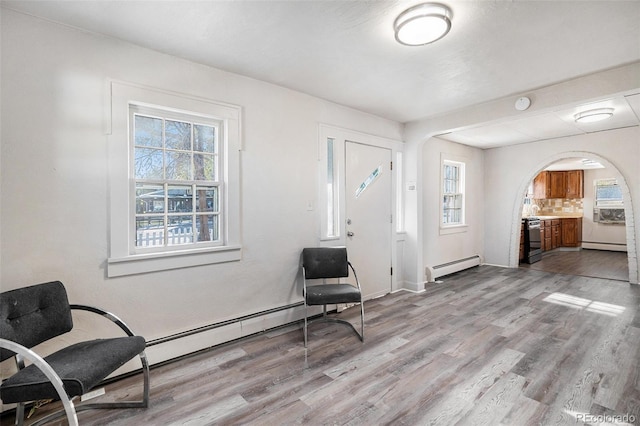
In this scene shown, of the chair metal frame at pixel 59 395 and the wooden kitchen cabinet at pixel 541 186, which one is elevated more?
the wooden kitchen cabinet at pixel 541 186

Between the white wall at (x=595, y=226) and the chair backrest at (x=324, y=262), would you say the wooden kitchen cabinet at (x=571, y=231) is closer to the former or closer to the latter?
the white wall at (x=595, y=226)

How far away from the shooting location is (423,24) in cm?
195

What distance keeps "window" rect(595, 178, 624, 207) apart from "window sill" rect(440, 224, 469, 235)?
481 cm

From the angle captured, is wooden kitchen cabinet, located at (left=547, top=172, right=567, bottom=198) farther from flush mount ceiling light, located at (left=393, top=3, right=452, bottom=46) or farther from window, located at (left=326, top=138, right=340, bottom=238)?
flush mount ceiling light, located at (left=393, top=3, right=452, bottom=46)

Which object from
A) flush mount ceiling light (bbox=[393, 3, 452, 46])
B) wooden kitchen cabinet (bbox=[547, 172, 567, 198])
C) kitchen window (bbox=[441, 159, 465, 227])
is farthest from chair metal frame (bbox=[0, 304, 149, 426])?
wooden kitchen cabinet (bbox=[547, 172, 567, 198])

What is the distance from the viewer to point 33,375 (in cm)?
149

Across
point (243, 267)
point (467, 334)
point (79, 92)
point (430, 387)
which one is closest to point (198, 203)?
point (243, 267)

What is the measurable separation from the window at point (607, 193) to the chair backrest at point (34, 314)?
10747 millimetres

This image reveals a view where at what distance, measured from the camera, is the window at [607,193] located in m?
7.46

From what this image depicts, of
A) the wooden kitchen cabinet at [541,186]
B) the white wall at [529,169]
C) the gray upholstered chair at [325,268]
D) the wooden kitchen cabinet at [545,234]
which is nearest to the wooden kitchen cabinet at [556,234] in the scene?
the wooden kitchen cabinet at [545,234]

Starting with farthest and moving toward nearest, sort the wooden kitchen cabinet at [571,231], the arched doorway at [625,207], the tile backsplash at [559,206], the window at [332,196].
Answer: the tile backsplash at [559,206]
the wooden kitchen cabinet at [571,231]
the arched doorway at [625,207]
the window at [332,196]

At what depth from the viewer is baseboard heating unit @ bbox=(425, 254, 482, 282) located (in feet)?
16.5

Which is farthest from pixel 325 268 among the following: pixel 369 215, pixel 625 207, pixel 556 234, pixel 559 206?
pixel 559 206

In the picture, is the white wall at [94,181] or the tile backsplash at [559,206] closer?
the white wall at [94,181]
